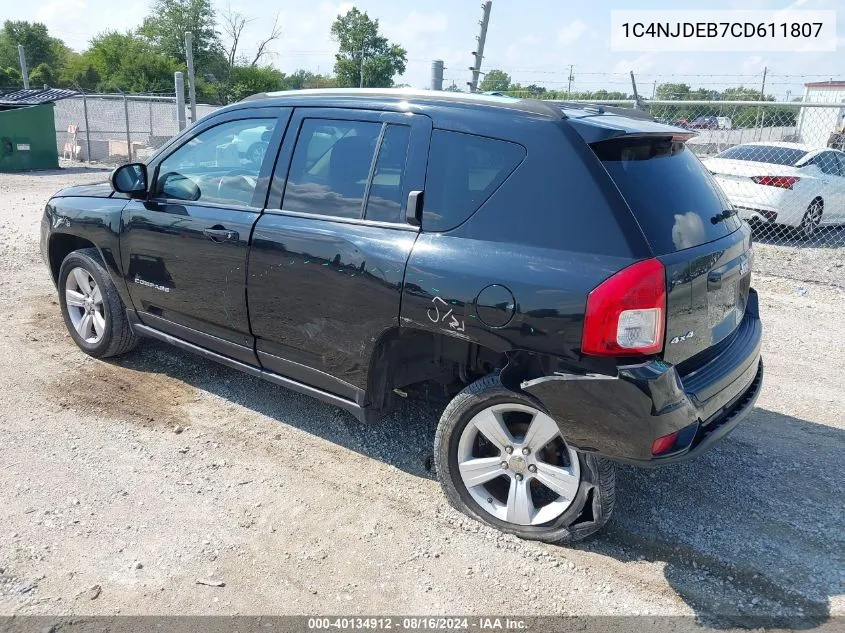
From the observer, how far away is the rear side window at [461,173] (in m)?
3.00

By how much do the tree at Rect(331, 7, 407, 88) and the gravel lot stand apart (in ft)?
215

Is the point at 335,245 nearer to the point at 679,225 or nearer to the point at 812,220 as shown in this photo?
the point at 679,225

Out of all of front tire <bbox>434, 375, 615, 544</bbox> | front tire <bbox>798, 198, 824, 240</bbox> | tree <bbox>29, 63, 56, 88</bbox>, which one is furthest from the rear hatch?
tree <bbox>29, 63, 56, 88</bbox>

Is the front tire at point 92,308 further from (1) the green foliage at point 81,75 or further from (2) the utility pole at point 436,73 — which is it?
(1) the green foliage at point 81,75

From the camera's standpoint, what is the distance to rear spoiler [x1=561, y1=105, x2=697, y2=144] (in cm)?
287

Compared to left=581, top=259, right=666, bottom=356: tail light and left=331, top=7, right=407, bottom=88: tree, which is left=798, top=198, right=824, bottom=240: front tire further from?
left=331, top=7, right=407, bottom=88: tree

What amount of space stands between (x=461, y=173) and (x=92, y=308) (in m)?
3.23

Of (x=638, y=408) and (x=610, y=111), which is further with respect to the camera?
(x=610, y=111)

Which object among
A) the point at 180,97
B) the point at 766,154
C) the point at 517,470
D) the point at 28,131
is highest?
the point at 180,97

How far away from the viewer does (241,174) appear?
3953 mm

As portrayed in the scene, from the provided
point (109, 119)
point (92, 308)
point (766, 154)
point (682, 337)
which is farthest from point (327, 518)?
point (109, 119)

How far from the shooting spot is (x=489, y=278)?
287 centimetres

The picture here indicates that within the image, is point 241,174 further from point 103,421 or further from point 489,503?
point 489,503

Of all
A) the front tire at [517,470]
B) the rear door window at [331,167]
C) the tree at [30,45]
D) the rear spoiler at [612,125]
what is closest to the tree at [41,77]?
the tree at [30,45]
